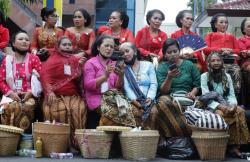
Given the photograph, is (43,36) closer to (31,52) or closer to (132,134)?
(31,52)

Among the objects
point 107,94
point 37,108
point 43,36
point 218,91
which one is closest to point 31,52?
point 43,36

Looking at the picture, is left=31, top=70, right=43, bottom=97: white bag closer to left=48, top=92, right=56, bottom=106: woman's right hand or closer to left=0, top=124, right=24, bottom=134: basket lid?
left=48, top=92, right=56, bottom=106: woman's right hand

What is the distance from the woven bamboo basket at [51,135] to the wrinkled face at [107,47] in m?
1.19

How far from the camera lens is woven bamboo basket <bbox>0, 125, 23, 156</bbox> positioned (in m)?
6.56

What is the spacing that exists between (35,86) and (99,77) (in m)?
0.89

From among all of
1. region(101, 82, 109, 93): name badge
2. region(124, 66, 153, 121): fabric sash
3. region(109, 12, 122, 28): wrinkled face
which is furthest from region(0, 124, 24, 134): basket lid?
region(109, 12, 122, 28): wrinkled face

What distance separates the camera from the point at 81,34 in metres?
8.34

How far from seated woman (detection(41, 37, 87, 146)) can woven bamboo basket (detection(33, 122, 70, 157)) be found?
336 mm

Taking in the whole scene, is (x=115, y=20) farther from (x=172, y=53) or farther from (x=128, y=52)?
(x=172, y=53)

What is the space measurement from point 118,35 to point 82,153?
8.08ft

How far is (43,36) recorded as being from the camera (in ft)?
27.3

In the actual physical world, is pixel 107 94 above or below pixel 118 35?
below

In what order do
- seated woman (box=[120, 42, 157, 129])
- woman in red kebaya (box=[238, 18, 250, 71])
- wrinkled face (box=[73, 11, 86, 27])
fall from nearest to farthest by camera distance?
seated woman (box=[120, 42, 157, 129]) → woman in red kebaya (box=[238, 18, 250, 71]) → wrinkled face (box=[73, 11, 86, 27])

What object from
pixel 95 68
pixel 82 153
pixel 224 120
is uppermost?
pixel 95 68
